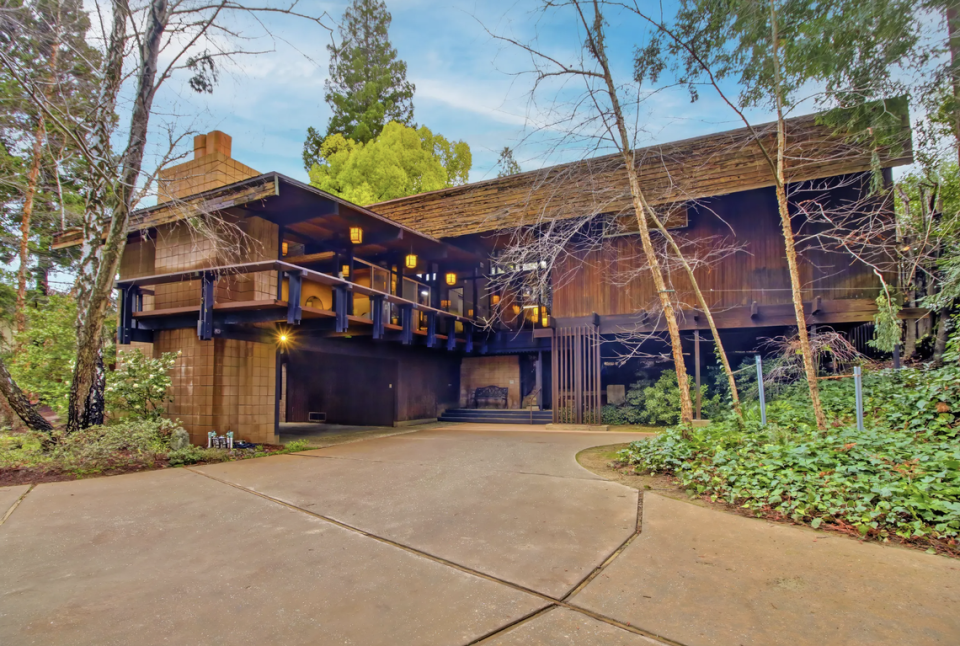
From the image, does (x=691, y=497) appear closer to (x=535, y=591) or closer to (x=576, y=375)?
(x=535, y=591)

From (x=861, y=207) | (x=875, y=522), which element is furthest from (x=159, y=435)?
(x=861, y=207)

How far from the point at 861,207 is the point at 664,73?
247 inches

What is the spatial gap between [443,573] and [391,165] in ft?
66.7

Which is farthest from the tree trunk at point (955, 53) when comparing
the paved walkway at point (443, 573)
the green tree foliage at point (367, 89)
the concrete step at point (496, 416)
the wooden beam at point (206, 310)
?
the green tree foliage at point (367, 89)

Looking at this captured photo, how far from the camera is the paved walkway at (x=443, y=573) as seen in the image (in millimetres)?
2434

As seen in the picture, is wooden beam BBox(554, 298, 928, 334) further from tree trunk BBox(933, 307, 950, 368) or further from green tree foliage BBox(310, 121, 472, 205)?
green tree foliage BBox(310, 121, 472, 205)

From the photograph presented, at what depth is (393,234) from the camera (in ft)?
39.5

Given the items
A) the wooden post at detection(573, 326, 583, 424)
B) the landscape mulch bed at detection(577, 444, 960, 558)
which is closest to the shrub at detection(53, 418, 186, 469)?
the landscape mulch bed at detection(577, 444, 960, 558)

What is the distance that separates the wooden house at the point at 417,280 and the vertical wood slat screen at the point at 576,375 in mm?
53

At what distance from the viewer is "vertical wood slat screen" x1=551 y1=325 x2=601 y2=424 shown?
12.4 metres

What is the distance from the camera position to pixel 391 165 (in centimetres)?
2116

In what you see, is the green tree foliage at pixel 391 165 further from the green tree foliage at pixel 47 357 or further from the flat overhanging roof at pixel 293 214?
the green tree foliage at pixel 47 357

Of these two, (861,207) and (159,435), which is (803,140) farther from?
(159,435)

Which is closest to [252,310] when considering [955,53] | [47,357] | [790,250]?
[47,357]
